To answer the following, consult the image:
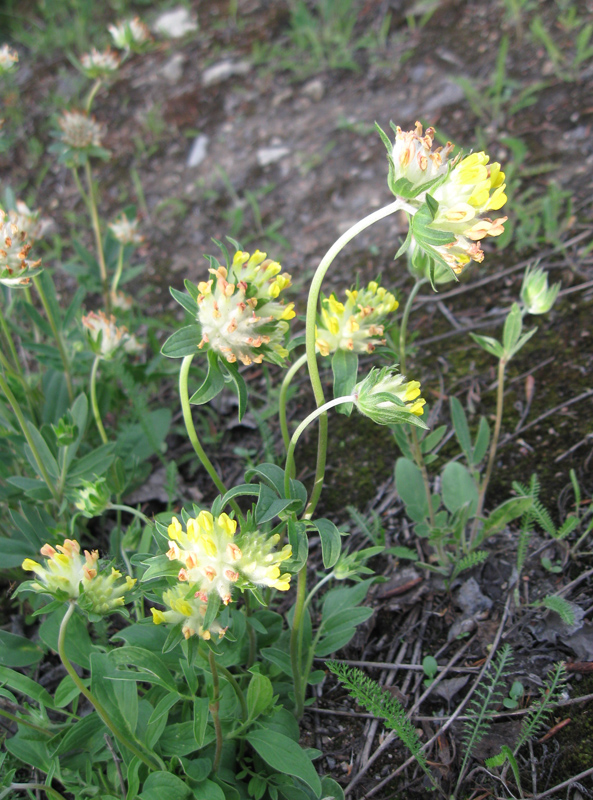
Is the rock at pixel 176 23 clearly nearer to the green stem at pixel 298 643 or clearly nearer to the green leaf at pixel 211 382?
the green leaf at pixel 211 382

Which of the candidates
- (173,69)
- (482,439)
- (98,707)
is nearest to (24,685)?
(98,707)

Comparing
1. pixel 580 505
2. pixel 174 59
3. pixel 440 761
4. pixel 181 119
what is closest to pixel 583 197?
pixel 580 505

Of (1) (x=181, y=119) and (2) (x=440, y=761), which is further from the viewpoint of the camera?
(1) (x=181, y=119)

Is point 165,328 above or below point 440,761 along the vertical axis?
above

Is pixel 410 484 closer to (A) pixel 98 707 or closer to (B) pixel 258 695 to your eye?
(B) pixel 258 695

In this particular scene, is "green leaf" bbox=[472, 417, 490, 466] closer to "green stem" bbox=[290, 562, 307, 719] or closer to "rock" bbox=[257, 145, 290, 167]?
"green stem" bbox=[290, 562, 307, 719]

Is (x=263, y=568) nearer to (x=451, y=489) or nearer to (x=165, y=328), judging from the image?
(x=451, y=489)

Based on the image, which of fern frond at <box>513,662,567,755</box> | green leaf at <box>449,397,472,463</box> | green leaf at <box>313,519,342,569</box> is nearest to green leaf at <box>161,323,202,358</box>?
green leaf at <box>313,519,342,569</box>
